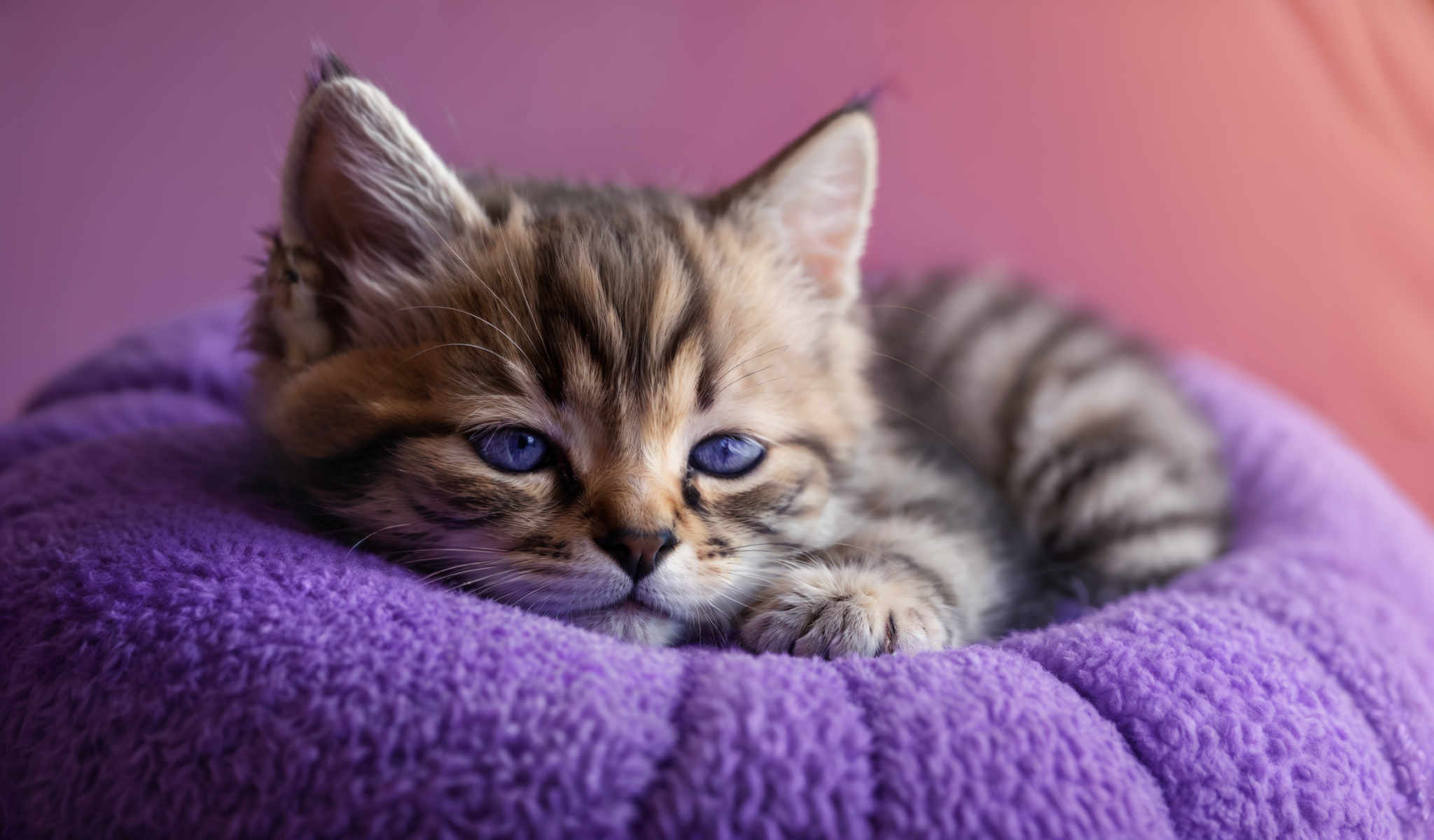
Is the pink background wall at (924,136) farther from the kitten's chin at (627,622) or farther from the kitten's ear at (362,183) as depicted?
the kitten's chin at (627,622)

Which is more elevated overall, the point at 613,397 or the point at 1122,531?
the point at 613,397

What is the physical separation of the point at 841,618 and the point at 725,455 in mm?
231

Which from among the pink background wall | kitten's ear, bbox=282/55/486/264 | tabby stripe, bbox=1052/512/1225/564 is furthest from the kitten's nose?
the pink background wall

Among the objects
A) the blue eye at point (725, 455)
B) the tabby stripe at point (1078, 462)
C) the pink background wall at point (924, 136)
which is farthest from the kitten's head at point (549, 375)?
the pink background wall at point (924, 136)

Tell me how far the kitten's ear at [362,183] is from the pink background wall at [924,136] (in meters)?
0.85

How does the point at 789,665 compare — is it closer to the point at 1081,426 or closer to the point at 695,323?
the point at 695,323

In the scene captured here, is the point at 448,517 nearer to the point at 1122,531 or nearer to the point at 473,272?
the point at 473,272

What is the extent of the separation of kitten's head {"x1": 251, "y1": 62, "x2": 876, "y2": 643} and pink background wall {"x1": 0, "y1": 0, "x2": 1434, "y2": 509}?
0.82 meters

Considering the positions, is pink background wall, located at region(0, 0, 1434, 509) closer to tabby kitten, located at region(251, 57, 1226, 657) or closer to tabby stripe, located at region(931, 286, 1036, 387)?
tabby stripe, located at region(931, 286, 1036, 387)

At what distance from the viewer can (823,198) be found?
131cm

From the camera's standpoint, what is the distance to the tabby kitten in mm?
1045

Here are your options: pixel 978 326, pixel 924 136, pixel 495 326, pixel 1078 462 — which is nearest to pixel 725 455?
pixel 495 326

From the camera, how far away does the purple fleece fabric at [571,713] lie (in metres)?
0.75

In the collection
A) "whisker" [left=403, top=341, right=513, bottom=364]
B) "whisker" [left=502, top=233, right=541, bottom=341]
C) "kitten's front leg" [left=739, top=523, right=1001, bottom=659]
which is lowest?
"kitten's front leg" [left=739, top=523, right=1001, bottom=659]
